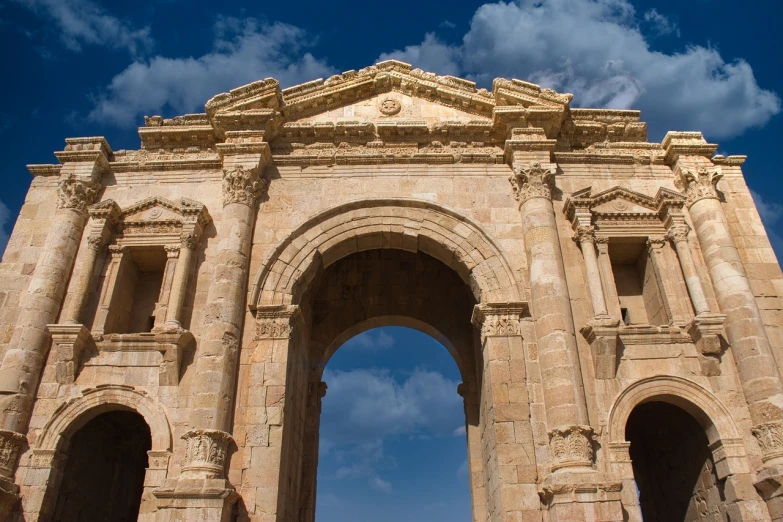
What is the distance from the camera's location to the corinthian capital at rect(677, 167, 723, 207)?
12984mm

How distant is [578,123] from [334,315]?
822cm

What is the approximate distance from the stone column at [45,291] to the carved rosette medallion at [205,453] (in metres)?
3.08

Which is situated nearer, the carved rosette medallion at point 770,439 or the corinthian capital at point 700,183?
the carved rosette medallion at point 770,439

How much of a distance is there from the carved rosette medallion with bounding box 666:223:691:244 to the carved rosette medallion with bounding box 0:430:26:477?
13.2 metres

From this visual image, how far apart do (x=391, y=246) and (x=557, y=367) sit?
468 cm

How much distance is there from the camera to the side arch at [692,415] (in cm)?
1059

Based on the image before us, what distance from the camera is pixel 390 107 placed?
14.8 metres

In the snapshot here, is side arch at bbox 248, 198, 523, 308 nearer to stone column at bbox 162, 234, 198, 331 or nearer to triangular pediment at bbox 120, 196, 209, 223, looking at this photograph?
stone column at bbox 162, 234, 198, 331

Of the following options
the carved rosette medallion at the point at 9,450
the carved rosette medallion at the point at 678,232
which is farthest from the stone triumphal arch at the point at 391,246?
the carved rosette medallion at the point at 678,232

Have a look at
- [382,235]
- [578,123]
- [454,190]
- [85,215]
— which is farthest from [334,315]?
[578,123]

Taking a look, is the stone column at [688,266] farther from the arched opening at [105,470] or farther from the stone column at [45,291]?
the stone column at [45,291]

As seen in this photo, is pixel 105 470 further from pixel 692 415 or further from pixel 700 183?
pixel 700 183

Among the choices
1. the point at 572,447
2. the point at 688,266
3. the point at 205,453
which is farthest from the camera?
the point at 688,266

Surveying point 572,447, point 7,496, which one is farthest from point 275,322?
point 572,447
